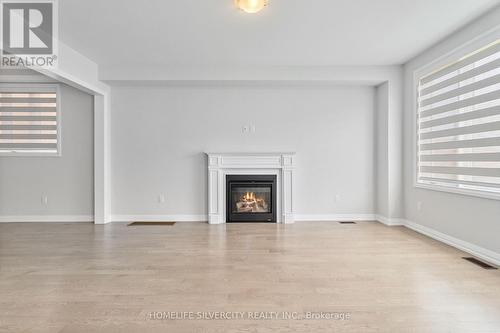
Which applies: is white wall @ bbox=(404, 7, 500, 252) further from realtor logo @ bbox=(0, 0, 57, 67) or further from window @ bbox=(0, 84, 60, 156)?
window @ bbox=(0, 84, 60, 156)

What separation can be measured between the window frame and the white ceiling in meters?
0.25

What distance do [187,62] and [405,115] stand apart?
361 cm

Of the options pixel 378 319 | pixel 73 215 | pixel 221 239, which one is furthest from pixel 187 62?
pixel 378 319

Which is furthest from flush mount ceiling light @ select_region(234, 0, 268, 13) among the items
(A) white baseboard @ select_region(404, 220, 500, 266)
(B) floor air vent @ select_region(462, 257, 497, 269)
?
(A) white baseboard @ select_region(404, 220, 500, 266)

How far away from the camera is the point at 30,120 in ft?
18.3

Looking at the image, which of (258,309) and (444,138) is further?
(444,138)

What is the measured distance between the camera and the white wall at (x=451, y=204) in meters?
3.35

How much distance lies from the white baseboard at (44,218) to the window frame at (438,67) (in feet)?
18.0

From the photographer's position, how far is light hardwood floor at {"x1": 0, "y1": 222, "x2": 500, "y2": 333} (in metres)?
2.08

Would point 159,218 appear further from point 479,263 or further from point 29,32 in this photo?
point 479,263

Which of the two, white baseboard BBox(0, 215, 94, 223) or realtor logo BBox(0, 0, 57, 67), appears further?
white baseboard BBox(0, 215, 94, 223)

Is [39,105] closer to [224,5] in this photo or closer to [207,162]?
[207,162]

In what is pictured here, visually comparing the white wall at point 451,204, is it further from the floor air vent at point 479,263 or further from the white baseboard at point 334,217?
the white baseboard at point 334,217

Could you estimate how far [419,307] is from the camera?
2.28m
